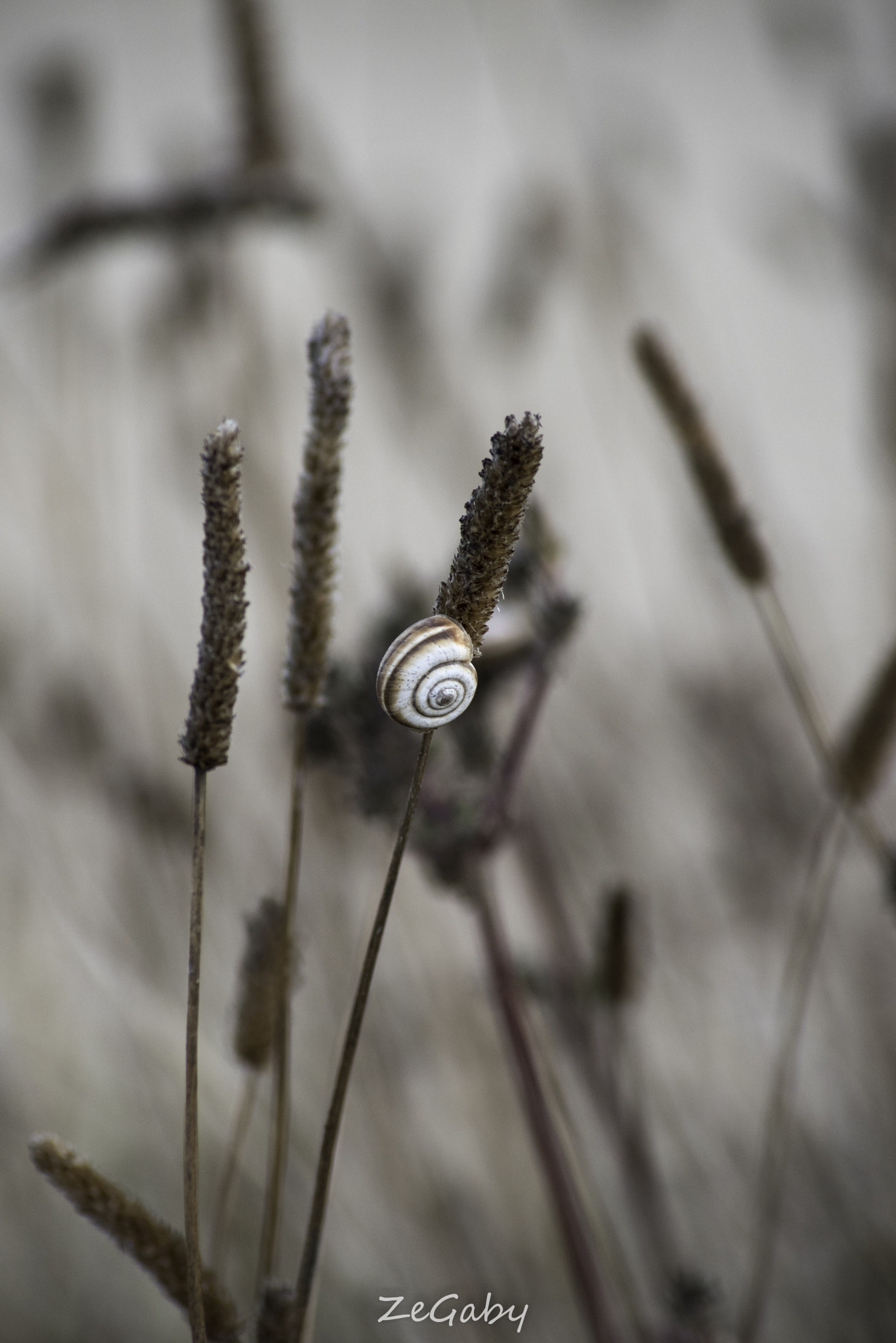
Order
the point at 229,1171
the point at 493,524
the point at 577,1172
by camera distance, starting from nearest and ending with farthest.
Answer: the point at 493,524, the point at 229,1171, the point at 577,1172

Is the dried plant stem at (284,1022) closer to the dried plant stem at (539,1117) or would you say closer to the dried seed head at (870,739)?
the dried plant stem at (539,1117)

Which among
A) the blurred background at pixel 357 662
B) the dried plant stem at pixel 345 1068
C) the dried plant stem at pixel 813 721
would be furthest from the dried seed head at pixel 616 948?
the dried plant stem at pixel 345 1068

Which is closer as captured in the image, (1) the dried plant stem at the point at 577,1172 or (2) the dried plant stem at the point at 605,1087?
(1) the dried plant stem at the point at 577,1172

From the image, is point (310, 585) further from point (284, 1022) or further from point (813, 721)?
point (813, 721)

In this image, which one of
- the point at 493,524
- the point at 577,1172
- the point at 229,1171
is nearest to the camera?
the point at 493,524

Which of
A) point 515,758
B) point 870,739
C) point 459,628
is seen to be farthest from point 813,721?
point 459,628

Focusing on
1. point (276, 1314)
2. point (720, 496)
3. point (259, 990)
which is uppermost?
point (720, 496)

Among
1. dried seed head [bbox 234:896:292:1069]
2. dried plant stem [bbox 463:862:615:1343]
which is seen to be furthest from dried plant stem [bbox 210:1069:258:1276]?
dried plant stem [bbox 463:862:615:1343]
